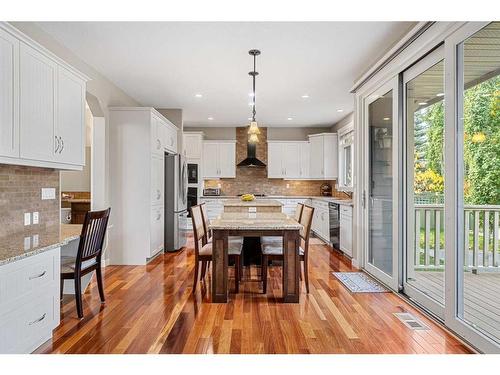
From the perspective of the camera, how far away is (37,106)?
2719 mm

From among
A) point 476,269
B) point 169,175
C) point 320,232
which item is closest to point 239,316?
point 476,269

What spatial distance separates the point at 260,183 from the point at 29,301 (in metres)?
6.88

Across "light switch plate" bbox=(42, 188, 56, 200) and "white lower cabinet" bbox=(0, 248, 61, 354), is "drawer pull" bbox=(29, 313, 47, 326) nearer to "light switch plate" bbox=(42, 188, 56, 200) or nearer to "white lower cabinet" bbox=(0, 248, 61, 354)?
"white lower cabinet" bbox=(0, 248, 61, 354)

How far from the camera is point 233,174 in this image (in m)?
8.65

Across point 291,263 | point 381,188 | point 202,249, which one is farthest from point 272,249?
point 381,188

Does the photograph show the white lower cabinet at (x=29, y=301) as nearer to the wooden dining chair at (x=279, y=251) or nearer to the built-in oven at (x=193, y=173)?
the wooden dining chair at (x=279, y=251)

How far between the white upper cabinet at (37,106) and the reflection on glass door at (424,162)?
10.8 feet

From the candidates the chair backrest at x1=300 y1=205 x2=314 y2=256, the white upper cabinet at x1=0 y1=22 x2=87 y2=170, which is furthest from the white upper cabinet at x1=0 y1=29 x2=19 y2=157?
the chair backrest at x1=300 y1=205 x2=314 y2=256

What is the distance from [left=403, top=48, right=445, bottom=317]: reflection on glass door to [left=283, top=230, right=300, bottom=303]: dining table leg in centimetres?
117

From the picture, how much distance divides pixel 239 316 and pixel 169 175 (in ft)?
11.6

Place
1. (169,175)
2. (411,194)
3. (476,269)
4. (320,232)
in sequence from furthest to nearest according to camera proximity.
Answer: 1. (320,232)
2. (169,175)
3. (411,194)
4. (476,269)

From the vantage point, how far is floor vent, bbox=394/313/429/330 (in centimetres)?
278

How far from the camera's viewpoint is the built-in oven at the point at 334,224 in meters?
5.99
